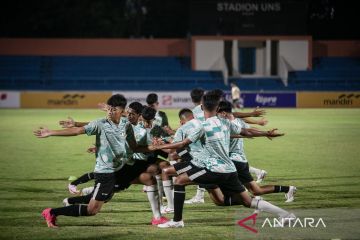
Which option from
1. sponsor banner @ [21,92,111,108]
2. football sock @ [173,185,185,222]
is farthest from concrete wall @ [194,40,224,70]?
football sock @ [173,185,185,222]

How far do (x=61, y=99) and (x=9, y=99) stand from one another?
3254mm

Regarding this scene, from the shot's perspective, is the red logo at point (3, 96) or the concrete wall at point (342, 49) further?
the concrete wall at point (342, 49)

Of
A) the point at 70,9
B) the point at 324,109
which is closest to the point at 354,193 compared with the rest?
the point at 324,109

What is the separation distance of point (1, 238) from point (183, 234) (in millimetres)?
2370

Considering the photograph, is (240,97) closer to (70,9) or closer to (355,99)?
(355,99)

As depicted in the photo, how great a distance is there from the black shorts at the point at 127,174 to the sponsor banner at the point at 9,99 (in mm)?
34998

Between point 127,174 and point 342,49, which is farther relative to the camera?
point 342,49

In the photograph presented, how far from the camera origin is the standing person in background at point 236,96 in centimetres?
3950

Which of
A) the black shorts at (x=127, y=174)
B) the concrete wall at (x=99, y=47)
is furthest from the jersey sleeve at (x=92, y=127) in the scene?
the concrete wall at (x=99, y=47)

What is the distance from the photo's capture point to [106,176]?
367 inches

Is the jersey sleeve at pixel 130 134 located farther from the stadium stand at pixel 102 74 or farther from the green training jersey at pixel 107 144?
the stadium stand at pixel 102 74

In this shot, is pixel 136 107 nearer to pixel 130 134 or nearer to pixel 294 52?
pixel 130 134

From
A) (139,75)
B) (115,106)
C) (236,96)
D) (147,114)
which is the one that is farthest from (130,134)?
(139,75)

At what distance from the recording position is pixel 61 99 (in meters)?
44.2
